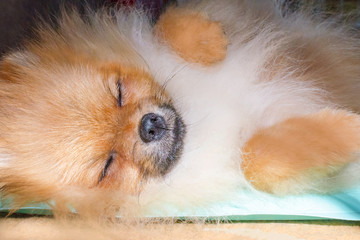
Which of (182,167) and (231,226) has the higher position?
(182,167)

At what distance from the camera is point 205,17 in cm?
183

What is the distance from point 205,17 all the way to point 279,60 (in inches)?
17.3

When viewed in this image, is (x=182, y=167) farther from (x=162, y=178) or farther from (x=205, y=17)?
(x=205, y=17)

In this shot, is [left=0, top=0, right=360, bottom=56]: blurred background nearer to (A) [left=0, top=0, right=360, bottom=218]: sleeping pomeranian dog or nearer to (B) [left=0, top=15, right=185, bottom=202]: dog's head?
(A) [left=0, top=0, right=360, bottom=218]: sleeping pomeranian dog

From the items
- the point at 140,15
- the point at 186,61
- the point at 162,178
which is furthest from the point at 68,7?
the point at 162,178

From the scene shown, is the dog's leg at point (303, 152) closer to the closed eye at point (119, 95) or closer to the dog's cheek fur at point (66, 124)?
the dog's cheek fur at point (66, 124)

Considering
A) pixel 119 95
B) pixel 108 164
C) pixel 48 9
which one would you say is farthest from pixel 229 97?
→ pixel 48 9

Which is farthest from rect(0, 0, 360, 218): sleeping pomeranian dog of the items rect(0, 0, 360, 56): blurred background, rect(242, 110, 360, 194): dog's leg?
rect(0, 0, 360, 56): blurred background

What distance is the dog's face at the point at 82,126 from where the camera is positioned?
65.7 inches

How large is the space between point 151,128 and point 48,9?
1202 millimetres

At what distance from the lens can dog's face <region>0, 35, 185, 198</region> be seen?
5.47ft

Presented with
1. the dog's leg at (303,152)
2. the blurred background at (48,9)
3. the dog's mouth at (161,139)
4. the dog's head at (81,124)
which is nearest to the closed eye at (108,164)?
the dog's head at (81,124)

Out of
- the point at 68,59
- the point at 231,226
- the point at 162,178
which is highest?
the point at 68,59

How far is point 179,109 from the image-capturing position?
1.89 meters
